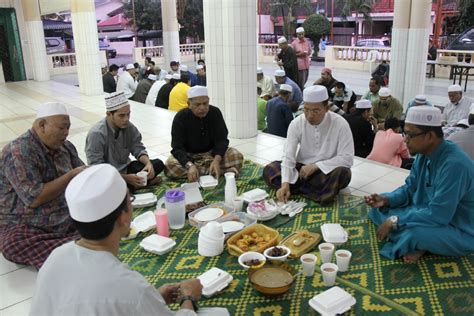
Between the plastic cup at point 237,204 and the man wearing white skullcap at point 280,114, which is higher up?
the man wearing white skullcap at point 280,114

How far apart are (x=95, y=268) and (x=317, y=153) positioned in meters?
2.93

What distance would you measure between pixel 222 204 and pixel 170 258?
79 cm

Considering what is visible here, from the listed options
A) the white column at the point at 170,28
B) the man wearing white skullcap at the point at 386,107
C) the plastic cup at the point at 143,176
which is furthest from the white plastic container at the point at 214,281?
the white column at the point at 170,28

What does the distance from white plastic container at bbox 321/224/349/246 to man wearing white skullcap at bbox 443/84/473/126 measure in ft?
13.6

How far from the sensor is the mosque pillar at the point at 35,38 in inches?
545

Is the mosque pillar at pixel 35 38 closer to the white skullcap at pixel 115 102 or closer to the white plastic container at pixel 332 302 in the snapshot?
the white skullcap at pixel 115 102

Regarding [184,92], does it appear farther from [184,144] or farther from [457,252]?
[457,252]

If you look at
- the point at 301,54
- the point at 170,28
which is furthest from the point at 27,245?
the point at 170,28

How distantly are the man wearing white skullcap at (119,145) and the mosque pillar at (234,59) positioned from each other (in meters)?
2.22

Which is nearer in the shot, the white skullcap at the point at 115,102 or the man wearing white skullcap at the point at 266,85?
the white skullcap at the point at 115,102

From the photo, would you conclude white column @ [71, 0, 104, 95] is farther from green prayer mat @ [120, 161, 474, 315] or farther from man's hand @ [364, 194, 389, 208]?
man's hand @ [364, 194, 389, 208]

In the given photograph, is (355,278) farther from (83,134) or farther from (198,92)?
(83,134)

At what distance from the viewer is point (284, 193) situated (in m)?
3.88

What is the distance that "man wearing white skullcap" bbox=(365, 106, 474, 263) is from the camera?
8.94 ft
